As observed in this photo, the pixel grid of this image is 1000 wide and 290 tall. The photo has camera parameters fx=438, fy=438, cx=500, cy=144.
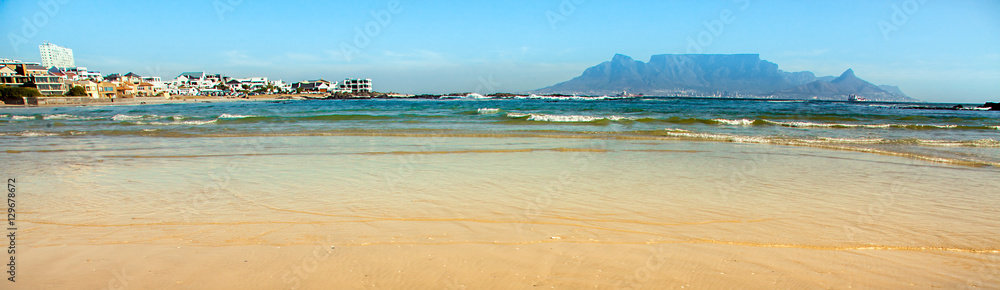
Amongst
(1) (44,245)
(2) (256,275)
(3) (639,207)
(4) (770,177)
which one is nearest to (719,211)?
(3) (639,207)

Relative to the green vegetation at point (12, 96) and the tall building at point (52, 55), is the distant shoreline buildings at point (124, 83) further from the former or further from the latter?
the green vegetation at point (12, 96)

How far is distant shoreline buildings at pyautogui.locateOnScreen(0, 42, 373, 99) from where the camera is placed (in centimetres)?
7731

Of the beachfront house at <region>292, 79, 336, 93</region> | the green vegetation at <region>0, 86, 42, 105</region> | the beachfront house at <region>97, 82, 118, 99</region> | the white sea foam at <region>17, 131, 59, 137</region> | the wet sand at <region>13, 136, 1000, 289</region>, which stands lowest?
the white sea foam at <region>17, 131, 59, 137</region>

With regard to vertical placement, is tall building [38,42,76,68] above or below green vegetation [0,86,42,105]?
above

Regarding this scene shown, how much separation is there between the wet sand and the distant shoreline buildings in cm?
9998

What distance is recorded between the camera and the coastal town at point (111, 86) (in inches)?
2571

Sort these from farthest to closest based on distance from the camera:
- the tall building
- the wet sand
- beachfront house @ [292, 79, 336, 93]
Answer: the tall building → beachfront house @ [292, 79, 336, 93] → the wet sand

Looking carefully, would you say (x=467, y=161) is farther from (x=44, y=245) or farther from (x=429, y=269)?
(x=44, y=245)

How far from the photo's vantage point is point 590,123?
23.6 metres

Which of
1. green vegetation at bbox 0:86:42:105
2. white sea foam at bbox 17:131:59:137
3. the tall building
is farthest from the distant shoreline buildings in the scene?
white sea foam at bbox 17:131:59:137

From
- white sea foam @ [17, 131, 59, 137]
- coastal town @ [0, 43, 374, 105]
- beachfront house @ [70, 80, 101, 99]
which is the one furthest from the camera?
beachfront house @ [70, 80, 101, 99]

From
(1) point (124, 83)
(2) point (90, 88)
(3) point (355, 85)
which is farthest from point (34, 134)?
(3) point (355, 85)

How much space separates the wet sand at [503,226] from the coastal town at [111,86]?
72757 mm

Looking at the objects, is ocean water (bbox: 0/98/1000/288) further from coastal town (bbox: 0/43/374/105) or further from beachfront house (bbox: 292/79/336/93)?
beachfront house (bbox: 292/79/336/93)
